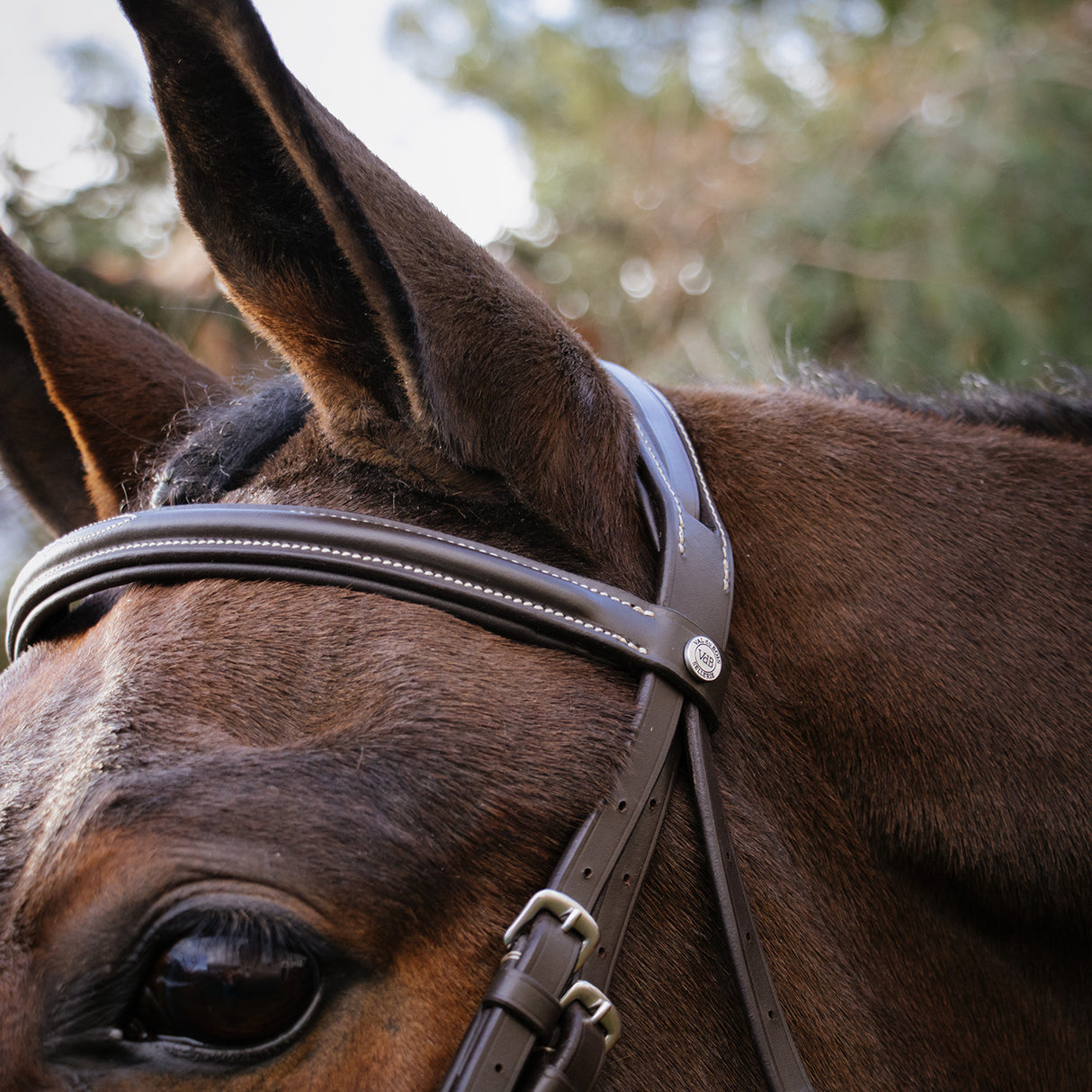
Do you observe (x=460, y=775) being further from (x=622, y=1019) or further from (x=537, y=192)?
(x=537, y=192)

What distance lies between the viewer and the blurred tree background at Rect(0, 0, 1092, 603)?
616 cm

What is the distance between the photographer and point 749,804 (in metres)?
1.30

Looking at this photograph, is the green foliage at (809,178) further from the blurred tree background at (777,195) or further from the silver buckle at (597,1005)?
the silver buckle at (597,1005)

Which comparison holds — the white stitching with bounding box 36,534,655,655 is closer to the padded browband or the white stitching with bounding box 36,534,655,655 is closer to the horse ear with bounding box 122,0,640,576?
the padded browband

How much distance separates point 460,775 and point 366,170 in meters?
0.75

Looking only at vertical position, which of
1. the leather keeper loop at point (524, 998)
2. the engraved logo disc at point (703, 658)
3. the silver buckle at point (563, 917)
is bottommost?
the leather keeper loop at point (524, 998)

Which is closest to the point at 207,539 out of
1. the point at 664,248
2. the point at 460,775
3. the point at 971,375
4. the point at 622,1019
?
the point at 460,775

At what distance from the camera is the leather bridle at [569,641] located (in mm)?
1077

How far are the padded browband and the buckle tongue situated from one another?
0.32 metres

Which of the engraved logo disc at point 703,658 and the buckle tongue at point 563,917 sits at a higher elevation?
the engraved logo disc at point 703,658

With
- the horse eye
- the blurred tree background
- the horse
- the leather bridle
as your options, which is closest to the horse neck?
the horse

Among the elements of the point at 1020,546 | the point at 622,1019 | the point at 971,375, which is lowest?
the point at 622,1019

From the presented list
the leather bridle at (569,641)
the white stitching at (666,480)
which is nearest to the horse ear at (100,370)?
the leather bridle at (569,641)

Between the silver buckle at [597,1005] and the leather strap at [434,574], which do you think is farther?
the leather strap at [434,574]
